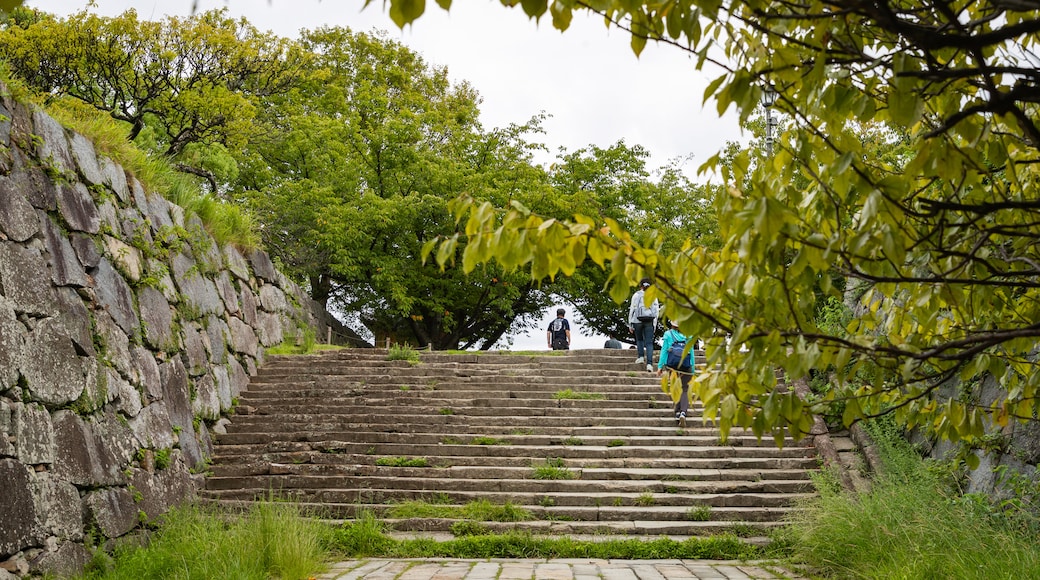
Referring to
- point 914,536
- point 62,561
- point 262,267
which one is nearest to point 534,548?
point 914,536

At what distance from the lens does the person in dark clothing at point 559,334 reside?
17906mm

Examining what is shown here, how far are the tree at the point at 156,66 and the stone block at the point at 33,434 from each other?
902 centimetres

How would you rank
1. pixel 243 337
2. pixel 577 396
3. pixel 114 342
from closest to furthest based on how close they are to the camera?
1. pixel 114 342
2. pixel 577 396
3. pixel 243 337

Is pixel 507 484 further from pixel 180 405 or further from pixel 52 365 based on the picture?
pixel 52 365

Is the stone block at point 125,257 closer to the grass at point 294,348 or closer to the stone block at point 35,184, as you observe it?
the stone block at point 35,184

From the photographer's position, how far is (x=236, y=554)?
6.39 meters

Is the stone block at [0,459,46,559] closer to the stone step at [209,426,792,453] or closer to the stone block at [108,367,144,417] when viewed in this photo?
the stone block at [108,367,144,417]

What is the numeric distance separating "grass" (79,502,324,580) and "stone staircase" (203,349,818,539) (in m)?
1.28

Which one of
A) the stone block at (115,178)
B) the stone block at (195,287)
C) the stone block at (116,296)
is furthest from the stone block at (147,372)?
the stone block at (115,178)

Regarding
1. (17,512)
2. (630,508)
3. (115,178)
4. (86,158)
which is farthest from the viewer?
(115,178)

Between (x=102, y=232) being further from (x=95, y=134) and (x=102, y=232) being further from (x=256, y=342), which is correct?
(x=256, y=342)

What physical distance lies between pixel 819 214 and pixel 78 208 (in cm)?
784

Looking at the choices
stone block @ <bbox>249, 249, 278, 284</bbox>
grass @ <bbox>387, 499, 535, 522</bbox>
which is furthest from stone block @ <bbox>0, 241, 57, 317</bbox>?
stone block @ <bbox>249, 249, 278, 284</bbox>

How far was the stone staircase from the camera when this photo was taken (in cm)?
918
